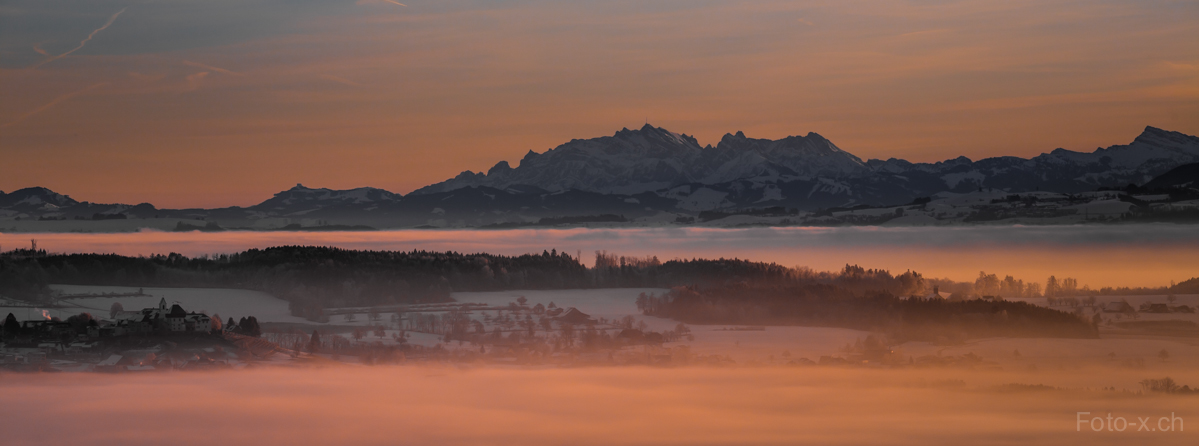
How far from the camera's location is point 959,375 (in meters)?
80.2

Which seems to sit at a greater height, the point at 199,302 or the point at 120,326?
the point at 120,326

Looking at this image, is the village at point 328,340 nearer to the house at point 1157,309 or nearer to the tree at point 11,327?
the tree at point 11,327

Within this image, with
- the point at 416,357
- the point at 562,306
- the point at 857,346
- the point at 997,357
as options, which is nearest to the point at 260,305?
the point at 562,306

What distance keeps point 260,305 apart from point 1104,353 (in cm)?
14343

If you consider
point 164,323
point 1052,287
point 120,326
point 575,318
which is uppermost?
point 1052,287

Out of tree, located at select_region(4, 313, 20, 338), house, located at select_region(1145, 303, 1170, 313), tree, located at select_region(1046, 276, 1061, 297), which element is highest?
tree, located at select_region(1046, 276, 1061, 297)

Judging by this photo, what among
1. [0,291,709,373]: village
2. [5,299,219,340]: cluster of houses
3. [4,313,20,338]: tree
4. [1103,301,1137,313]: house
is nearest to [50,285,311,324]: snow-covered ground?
[0,291,709,373]: village

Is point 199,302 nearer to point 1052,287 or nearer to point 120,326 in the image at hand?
point 120,326

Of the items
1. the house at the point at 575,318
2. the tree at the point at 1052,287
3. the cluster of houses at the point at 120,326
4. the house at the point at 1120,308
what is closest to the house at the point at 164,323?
the cluster of houses at the point at 120,326

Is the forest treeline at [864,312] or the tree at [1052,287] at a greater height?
the tree at [1052,287]

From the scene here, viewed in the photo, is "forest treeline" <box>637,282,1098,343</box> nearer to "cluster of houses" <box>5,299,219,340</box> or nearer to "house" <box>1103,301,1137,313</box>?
"house" <box>1103,301,1137,313</box>

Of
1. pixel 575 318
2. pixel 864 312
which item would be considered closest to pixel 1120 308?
pixel 864 312

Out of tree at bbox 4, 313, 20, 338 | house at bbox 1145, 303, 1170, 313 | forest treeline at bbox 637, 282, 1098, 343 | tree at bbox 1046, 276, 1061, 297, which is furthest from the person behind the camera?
tree at bbox 1046, 276, 1061, 297

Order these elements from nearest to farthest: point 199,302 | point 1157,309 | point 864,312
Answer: point 1157,309 < point 864,312 < point 199,302
